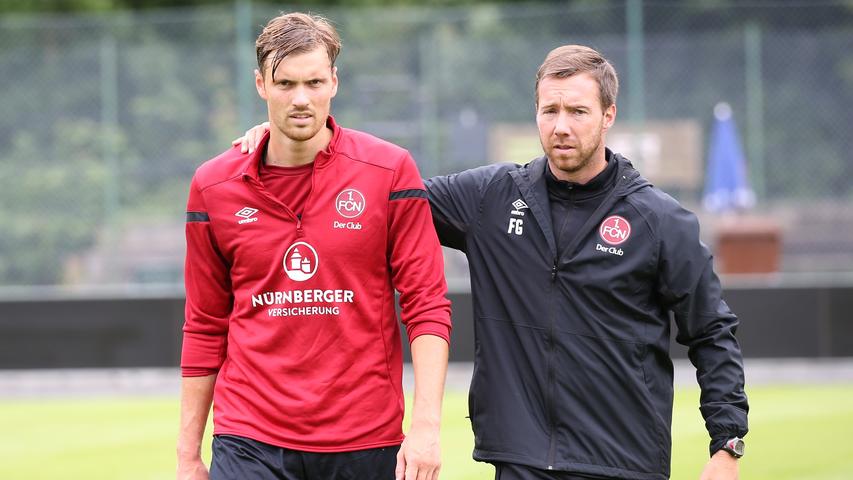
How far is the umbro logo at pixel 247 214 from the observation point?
4449mm

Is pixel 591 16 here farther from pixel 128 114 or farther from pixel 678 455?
pixel 678 455

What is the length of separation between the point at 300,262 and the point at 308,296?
12 centimetres

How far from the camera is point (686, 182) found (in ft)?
51.0

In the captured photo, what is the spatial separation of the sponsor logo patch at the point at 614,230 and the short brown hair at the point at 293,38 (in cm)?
110

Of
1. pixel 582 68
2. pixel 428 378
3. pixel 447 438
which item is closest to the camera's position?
pixel 428 378

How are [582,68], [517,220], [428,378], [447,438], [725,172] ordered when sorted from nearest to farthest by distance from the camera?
[428,378], [582,68], [517,220], [447,438], [725,172]

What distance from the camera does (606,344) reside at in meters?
4.57

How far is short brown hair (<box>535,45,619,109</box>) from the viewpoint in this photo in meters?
4.61

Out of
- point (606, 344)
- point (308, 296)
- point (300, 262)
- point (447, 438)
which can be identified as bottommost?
point (447, 438)

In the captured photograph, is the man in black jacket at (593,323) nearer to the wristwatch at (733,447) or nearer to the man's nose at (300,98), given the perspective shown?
the wristwatch at (733,447)

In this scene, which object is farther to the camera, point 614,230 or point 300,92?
Result: point 614,230

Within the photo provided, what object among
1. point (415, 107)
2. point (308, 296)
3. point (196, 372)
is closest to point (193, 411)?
point (196, 372)

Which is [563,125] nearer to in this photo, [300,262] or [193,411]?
[300,262]

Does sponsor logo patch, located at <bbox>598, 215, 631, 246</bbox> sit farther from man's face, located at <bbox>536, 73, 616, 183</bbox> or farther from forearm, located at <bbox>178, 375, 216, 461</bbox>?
forearm, located at <bbox>178, 375, 216, 461</bbox>
